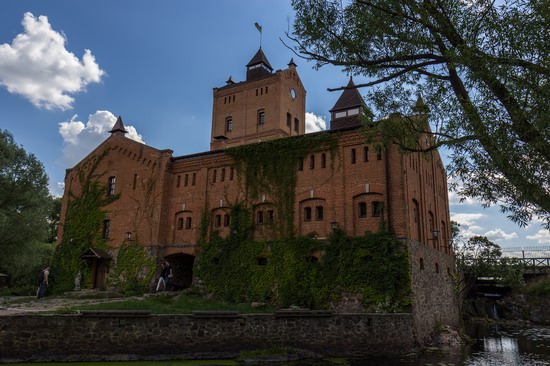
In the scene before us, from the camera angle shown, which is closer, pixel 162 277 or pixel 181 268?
pixel 162 277

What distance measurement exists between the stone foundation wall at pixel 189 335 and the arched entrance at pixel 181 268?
1153 centimetres

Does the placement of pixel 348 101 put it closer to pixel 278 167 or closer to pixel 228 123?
pixel 278 167

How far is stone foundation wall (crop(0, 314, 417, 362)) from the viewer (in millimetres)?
12359

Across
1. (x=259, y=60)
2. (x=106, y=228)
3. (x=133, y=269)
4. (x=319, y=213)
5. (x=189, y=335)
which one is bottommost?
(x=189, y=335)

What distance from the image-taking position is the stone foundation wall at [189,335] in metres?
12.4

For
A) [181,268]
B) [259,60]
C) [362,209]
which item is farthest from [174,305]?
[259,60]

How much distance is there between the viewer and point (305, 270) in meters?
20.0

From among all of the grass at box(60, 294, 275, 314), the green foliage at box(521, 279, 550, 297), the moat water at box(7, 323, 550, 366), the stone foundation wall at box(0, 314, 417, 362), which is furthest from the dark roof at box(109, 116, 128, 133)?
the green foliage at box(521, 279, 550, 297)

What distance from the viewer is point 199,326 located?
13.8 m

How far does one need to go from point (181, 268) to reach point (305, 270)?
9.43 meters

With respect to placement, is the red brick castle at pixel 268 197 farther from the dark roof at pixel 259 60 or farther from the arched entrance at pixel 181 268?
the dark roof at pixel 259 60

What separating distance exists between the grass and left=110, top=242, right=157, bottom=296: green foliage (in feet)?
9.86

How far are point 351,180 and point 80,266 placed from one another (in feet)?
57.6

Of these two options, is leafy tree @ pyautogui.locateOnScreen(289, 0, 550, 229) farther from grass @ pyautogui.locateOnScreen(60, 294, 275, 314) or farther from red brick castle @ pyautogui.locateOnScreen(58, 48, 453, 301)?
grass @ pyautogui.locateOnScreen(60, 294, 275, 314)
